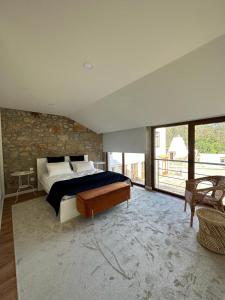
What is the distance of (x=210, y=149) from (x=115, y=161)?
321 centimetres

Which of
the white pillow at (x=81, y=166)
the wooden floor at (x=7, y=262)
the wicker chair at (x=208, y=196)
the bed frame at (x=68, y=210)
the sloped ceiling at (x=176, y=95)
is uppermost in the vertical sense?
the sloped ceiling at (x=176, y=95)

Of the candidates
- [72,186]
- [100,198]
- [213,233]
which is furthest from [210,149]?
[72,186]

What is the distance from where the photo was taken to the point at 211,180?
105 inches

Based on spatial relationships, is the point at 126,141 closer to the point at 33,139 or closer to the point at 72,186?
the point at 72,186

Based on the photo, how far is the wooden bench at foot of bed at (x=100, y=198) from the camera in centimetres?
239

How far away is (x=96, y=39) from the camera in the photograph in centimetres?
140

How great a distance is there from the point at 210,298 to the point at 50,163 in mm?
3957

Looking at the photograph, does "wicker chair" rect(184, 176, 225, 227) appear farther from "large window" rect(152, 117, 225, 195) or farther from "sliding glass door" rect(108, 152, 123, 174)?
"sliding glass door" rect(108, 152, 123, 174)

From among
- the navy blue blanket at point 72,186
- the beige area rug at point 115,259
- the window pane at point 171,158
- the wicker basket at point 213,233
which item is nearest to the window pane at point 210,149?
Answer: the window pane at point 171,158

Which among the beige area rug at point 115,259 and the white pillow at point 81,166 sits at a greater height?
the white pillow at point 81,166

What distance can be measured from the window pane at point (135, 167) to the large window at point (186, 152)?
0.63 meters

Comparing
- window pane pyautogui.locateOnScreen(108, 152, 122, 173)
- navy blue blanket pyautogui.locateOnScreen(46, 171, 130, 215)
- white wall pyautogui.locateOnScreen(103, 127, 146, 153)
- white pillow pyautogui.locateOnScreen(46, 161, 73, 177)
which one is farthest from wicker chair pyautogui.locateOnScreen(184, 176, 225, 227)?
white pillow pyautogui.locateOnScreen(46, 161, 73, 177)

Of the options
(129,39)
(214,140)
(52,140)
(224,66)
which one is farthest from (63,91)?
(214,140)

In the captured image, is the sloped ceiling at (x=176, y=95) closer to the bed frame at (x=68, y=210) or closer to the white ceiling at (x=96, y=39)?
the white ceiling at (x=96, y=39)
